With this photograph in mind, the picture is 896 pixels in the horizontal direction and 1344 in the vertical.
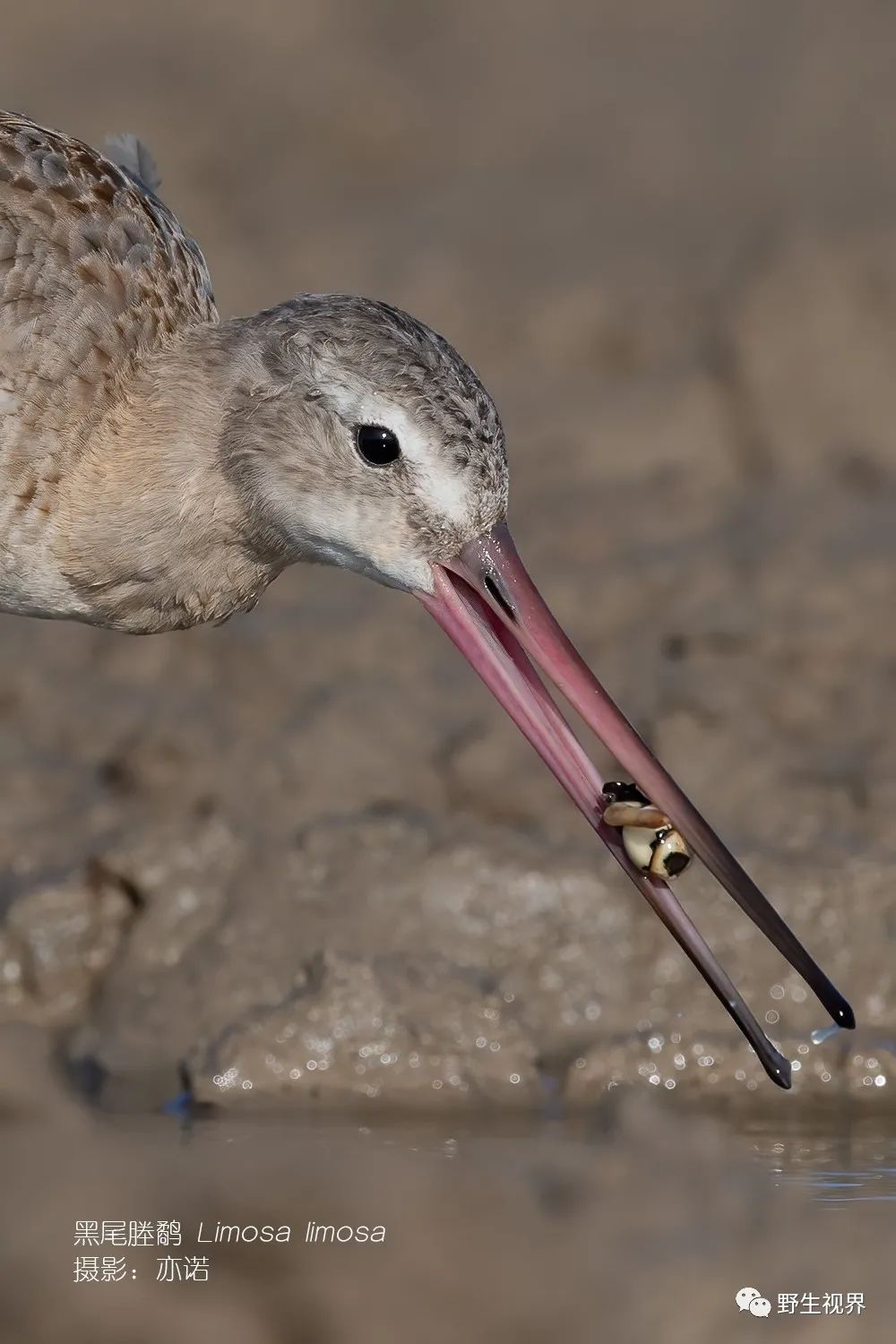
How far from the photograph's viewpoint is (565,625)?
539 cm

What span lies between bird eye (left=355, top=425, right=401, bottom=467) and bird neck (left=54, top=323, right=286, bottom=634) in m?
0.28

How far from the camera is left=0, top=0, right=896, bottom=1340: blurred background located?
453 centimetres

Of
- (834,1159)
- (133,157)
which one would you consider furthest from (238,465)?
(834,1159)

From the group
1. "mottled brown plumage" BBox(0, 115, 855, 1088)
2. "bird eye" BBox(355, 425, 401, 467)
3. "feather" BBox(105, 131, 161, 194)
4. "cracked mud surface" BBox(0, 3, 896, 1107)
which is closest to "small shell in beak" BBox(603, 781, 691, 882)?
"mottled brown plumage" BBox(0, 115, 855, 1088)

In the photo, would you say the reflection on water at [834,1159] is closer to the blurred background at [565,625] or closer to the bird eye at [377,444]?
the blurred background at [565,625]

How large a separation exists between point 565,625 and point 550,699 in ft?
6.53

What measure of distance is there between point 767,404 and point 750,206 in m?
0.87

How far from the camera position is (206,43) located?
24.4 ft

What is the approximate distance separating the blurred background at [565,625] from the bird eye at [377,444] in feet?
4.86

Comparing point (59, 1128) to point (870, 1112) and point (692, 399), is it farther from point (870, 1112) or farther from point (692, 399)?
point (692, 399)

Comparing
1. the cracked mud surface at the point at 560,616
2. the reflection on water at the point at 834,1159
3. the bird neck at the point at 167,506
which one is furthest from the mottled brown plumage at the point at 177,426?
the reflection on water at the point at 834,1159

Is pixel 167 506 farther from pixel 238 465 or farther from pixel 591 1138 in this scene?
pixel 591 1138

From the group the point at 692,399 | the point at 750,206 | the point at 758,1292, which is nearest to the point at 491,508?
the point at 758,1292

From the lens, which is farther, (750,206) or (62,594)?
(750,206)
